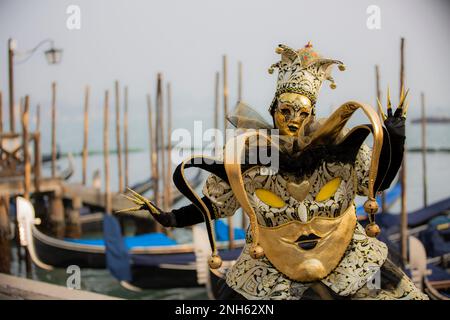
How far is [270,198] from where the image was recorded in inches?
→ 96.9

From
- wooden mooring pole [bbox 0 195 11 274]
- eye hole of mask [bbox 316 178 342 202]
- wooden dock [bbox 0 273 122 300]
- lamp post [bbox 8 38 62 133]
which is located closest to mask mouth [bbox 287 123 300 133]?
eye hole of mask [bbox 316 178 342 202]

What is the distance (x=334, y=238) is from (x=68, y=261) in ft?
35.4

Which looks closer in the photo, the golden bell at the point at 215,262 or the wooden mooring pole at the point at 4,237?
the golden bell at the point at 215,262

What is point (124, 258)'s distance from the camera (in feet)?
37.0

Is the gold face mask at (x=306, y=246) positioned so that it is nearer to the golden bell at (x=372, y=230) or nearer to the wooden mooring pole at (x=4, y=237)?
the golden bell at (x=372, y=230)

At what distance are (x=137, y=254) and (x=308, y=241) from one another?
9421mm

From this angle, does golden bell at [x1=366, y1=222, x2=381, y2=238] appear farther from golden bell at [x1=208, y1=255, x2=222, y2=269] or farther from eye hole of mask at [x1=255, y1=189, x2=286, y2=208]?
golden bell at [x1=208, y1=255, x2=222, y2=269]

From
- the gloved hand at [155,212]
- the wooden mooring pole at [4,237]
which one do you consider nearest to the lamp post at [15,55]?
the wooden mooring pole at [4,237]

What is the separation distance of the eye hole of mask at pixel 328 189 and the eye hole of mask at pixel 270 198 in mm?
132

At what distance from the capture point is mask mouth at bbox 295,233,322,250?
2426mm

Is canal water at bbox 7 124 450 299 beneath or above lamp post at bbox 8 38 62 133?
beneath

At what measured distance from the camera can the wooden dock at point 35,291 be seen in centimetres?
422

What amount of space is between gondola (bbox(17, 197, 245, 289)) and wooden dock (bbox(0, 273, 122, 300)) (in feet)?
20.4
